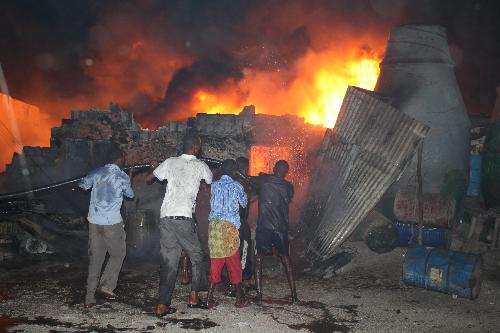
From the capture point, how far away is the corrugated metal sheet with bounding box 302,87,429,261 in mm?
7047

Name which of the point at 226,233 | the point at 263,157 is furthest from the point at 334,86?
the point at 226,233

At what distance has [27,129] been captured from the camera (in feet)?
54.4

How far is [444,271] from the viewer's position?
5.69m

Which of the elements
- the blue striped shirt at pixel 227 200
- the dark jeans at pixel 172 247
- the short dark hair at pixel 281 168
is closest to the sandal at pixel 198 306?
the dark jeans at pixel 172 247

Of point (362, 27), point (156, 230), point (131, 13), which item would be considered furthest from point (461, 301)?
point (131, 13)

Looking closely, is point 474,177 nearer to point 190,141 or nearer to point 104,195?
point 190,141

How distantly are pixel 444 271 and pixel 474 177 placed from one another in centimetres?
382

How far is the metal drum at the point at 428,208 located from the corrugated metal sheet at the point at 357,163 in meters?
0.54

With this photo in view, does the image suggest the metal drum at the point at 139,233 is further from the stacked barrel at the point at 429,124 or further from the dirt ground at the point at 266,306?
the stacked barrel at the point at 429,124

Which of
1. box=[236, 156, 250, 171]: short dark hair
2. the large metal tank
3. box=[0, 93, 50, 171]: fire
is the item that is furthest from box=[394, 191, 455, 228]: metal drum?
box=[0, 93, 50, 171]: fire

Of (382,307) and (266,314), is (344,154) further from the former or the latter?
(266,314)

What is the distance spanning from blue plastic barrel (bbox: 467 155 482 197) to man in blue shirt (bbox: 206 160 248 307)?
5782 millimetres

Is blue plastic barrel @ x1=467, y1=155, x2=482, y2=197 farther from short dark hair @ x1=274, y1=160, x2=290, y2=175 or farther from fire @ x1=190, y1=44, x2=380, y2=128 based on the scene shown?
short dark hair @ x1=274, y1=160, x2=290, y2=175

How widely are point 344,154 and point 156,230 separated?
152 inches
